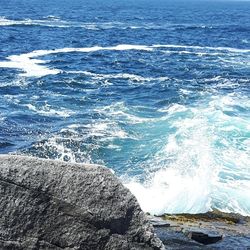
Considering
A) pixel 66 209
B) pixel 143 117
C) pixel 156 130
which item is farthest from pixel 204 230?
pixel 143 117

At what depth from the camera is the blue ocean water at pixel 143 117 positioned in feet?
61.6

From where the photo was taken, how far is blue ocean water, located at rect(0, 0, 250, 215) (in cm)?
1877

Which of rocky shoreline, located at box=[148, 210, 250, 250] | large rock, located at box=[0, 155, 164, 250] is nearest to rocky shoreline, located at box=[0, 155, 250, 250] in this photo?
large rock, located at box=[0, 155, 164, 250]

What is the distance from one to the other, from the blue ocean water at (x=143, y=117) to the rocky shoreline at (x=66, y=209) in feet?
31.5

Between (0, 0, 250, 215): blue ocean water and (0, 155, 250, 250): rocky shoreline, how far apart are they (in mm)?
9598

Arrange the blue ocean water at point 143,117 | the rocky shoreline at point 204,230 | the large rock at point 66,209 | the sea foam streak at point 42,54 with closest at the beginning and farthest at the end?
the large rock at point 66,209 < the rocky shoreline at point 204,230 < the blue ocean water at point 143,117 < the sea foam streak at point 42,54

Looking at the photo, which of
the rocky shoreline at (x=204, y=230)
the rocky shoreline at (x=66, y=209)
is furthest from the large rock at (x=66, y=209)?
the rocky shoreline at (x=204, y=230)

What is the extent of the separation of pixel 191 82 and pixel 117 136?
51.3 ft

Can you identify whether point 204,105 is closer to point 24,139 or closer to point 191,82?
point 191,82

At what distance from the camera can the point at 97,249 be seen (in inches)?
279

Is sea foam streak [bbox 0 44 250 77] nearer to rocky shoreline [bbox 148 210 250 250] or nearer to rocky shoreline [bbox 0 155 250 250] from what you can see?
rocky shoreline [bbox 148 210 250 250]

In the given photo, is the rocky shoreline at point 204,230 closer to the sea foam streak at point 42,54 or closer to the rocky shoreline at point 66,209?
the rocky shoreline at point 66,209

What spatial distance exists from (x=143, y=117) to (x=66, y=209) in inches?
826

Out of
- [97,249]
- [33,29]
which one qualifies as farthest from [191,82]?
[33,29]
